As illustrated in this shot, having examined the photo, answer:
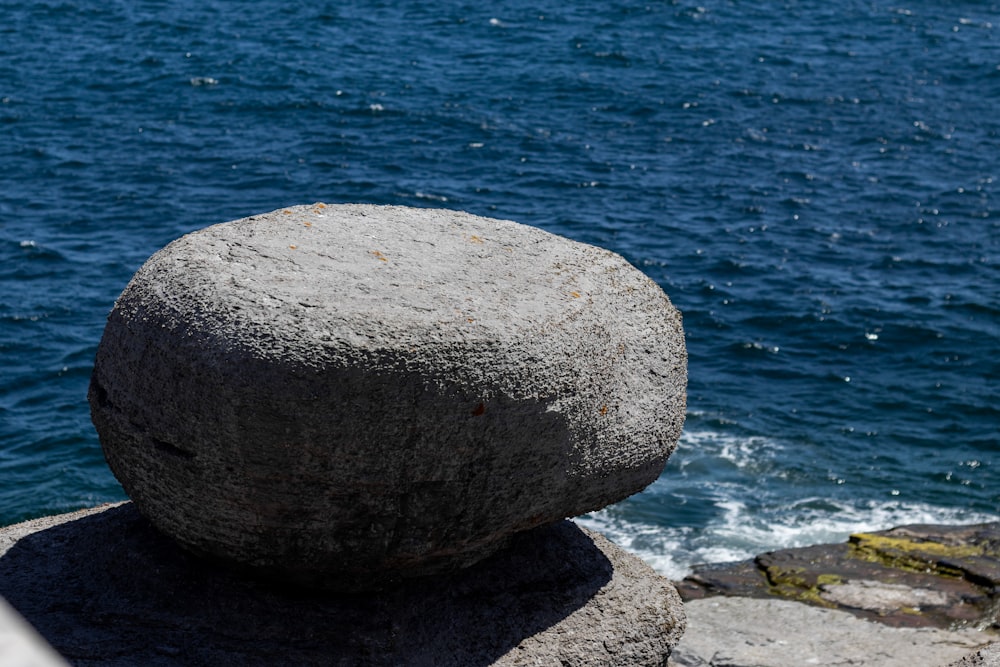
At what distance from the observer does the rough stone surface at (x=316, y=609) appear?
26.3 feet

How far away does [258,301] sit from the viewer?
24.4 feet

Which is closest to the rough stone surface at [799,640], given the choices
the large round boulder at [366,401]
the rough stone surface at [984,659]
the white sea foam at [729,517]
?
the rough stone surface at [984,659]

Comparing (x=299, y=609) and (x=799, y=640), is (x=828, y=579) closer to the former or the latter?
(x=799, y=640)

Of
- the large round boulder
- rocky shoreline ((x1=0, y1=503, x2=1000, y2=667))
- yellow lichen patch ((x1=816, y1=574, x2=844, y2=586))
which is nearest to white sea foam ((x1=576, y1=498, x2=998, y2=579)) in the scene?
yellow lichen patch ((x1=816, y1=574, x2=844, y2=586))

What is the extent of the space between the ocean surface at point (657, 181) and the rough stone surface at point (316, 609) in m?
7.86

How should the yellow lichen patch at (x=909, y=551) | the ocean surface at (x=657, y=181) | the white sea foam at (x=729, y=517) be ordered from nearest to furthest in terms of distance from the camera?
the yellow lichen patch at (x=909, y=551) → the white sea foam at (x=729, y=517) → the ocean surface at (x=657, y=181)

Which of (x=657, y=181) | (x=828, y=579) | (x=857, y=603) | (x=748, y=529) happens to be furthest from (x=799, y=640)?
(x=657, y=181)

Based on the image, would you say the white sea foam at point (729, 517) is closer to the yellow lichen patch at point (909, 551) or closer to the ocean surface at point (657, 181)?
the ocean surface at point (657, 181)

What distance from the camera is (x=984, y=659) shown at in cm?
948

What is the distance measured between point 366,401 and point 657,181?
22702 mm

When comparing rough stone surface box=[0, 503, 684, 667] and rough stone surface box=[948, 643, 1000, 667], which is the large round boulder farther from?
rough stone surface box=[948, 643, 1000, 667]

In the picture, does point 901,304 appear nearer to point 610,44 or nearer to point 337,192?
point 337,192

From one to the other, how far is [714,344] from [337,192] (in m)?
9.65

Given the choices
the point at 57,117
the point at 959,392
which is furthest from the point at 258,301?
the point at 57,117
